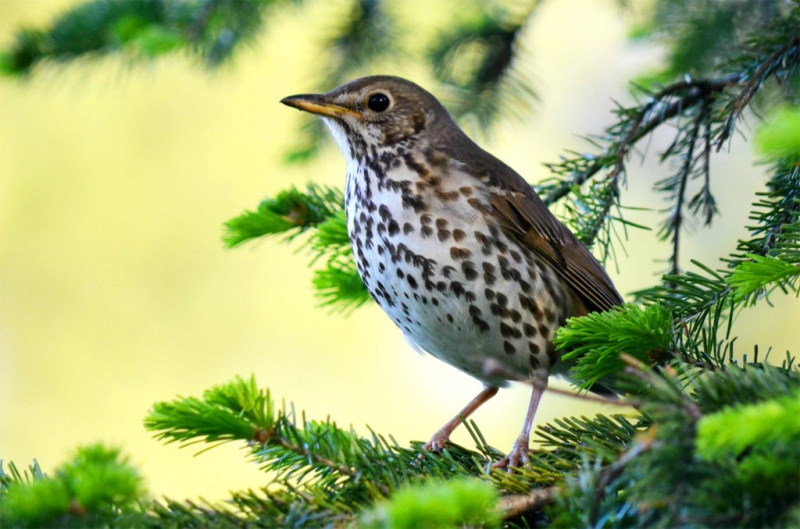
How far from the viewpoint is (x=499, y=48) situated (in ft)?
11.9

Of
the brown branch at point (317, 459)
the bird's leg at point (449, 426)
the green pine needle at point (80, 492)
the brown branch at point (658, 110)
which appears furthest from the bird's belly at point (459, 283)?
the green pine needle at point (80, 492)

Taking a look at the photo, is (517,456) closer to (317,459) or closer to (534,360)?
(534,360)

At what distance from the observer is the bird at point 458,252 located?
2.49 m

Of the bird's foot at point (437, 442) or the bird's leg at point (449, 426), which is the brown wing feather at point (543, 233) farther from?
the bird's foot at point (437, 442)

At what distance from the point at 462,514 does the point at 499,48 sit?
284 centimetres

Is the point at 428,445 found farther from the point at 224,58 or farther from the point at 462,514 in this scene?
the point at 224,58

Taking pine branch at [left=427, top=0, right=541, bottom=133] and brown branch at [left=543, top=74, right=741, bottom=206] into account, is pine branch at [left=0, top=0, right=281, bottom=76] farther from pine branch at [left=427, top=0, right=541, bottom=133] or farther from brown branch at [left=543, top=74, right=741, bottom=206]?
brown branch at [left=543, top=74, right=741, bottom=206]

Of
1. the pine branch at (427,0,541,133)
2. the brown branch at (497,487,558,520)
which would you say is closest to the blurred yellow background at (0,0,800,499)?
the pine branch at (427,0,541,133)

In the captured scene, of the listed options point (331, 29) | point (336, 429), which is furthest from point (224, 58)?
point (336, 429)

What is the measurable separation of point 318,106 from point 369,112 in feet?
0.60

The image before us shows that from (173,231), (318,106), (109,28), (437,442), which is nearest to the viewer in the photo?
(437,442)

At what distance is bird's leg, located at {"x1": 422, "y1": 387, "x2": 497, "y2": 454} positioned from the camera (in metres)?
2.36

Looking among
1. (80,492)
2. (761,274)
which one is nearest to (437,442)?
(761,274)

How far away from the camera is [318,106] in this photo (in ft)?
9.39
